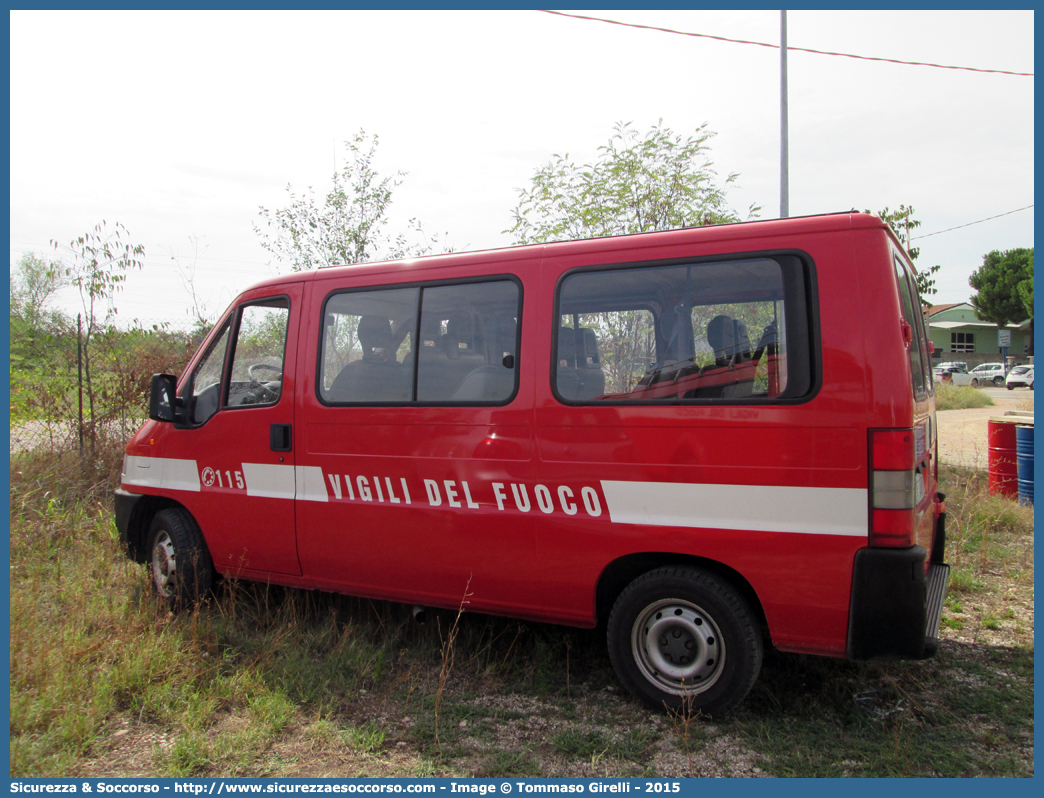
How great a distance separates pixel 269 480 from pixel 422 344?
1365mm

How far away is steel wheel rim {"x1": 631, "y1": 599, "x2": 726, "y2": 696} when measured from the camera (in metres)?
3.38

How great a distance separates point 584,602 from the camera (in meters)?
3.62

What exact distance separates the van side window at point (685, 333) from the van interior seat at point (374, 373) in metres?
1.01

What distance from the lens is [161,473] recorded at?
501 cm

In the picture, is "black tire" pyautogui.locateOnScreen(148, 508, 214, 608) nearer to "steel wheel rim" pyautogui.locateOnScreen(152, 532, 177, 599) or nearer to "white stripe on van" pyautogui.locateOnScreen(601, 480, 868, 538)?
"steel wheel rim" pyautogui.locateOnScreen(152, 532, 177, 599)

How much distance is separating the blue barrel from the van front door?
7593 mm

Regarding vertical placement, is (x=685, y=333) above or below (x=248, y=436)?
above

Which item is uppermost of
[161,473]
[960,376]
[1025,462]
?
[960,376]

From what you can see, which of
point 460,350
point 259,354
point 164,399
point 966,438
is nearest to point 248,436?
point 259,354

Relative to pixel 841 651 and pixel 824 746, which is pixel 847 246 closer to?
pixel 841 651

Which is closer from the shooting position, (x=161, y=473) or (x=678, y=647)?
(x=678, y=647)

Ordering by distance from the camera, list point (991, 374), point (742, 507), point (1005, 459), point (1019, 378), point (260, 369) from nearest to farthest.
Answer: point (742, 507), point (260, 369), point (1005, 459), point (1019, 378), point (991, 374)

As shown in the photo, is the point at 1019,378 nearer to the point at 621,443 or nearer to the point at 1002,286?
the point at 1002,286
